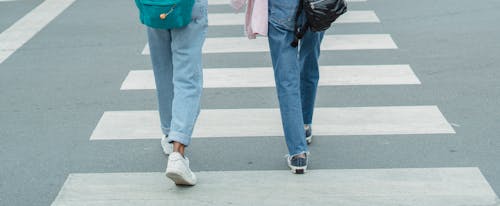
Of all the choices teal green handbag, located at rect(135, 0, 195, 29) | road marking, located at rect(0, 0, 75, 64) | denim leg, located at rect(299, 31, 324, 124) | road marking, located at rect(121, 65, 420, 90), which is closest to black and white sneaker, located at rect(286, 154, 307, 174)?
denim leg, located at rect(299, 31, 324, 124)

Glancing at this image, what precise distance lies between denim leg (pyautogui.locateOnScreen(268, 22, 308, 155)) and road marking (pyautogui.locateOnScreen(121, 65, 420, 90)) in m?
2.23

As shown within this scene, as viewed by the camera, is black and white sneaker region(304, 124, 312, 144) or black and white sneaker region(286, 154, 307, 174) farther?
black and white sneaker region(304, 124, 312, 144)

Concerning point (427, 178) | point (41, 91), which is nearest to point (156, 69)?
point (427, 178)

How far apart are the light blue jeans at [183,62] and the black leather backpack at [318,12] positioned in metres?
Result: 0.54

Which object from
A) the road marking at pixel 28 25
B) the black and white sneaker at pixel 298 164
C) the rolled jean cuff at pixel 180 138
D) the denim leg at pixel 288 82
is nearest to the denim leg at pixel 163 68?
the rolled jean cuff at pixel 180 138

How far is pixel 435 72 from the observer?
8219mm

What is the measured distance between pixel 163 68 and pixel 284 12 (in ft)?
2.74

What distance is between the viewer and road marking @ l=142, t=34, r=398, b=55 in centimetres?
934

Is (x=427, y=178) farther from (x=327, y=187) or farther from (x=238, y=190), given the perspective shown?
(x=238, y=190)

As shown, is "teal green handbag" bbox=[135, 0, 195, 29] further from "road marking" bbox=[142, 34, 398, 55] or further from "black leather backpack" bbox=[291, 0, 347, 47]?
"road marking" bbox=[142, 34, 398, 55]

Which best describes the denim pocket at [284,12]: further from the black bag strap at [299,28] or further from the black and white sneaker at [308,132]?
the black and white sneaker at [308,132]

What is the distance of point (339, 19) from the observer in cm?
1088

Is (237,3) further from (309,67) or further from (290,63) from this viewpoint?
(309,67)

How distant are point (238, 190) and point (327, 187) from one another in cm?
50
